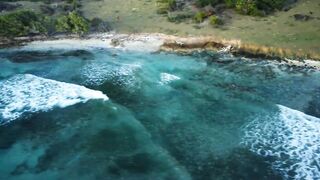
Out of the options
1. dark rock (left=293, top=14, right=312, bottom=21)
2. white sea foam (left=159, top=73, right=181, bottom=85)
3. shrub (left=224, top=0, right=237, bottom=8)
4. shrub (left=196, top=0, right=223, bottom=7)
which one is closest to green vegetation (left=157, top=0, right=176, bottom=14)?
shrub (left=196, top=0, right=223, bottom=7)

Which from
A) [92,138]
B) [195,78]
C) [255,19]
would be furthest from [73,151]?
[255,19]

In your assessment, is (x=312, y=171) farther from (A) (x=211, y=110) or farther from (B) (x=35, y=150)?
(B) (x=35, y=150)

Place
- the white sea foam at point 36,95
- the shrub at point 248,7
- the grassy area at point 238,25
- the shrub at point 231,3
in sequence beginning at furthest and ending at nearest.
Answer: the shrub at point 231,3, the shrub at point 248,7, the grassy area at point 238,25, the white sea foam at point 36,95

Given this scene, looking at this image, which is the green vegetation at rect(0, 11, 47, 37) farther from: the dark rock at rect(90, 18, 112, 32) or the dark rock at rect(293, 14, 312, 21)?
the dark rock at rect(293, 14, 312, 21)

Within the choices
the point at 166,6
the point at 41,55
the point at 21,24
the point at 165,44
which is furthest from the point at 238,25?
the point at 21,24

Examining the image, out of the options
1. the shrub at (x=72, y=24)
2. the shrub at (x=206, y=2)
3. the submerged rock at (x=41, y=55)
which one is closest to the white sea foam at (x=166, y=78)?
the submerged rock at (x=41, y=55)

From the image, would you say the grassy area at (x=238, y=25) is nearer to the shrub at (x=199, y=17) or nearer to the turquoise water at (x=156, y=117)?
the shrub at (x=199, y=17)
